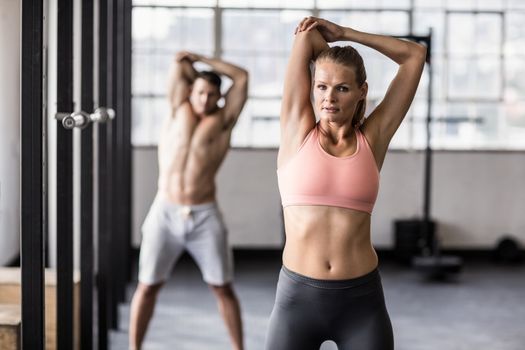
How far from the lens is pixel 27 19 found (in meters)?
2.50

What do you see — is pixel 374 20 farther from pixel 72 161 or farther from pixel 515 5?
pixel 72 161

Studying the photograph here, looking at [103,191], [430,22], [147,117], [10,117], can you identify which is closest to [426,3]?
[430,22]

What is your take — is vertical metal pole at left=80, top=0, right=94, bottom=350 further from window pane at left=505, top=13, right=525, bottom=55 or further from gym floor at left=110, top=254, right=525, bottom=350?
window pane at left=505, top=13, right=525, bottom=55

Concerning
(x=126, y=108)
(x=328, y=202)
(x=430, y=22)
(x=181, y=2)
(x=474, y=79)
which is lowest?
(x=328, y=202)

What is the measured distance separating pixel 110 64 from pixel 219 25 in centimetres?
226

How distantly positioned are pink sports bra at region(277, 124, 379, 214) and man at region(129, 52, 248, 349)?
1696 mm

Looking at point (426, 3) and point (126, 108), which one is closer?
point (126, 108)

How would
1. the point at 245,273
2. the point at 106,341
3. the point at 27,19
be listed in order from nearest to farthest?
the point at 27,19
the point at 106,341
the point at 245,273

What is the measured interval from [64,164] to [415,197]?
14.0ft

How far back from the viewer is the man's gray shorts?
12.6 ft

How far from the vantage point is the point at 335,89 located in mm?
2166

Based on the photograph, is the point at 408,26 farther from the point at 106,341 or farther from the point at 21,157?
the point at 21,157

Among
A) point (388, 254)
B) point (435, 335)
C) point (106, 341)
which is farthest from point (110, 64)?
point (388, 254)

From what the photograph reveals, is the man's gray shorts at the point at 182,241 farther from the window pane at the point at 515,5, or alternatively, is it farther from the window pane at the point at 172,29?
the window pane at the point at 515,5
